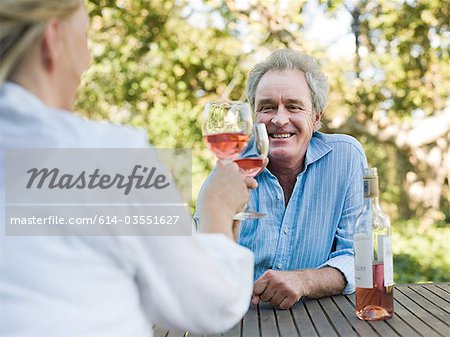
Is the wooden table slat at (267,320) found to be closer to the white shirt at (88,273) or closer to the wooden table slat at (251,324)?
the wooden table slat at (251,324)

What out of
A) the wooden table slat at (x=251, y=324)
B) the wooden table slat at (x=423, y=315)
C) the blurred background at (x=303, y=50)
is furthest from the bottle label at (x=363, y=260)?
the blurred background at (x=303, y=50)

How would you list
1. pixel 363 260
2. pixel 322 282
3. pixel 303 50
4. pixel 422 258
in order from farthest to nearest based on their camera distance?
pixel 303 50
pixel 422 258
pixel 322 282
pixel 363 260

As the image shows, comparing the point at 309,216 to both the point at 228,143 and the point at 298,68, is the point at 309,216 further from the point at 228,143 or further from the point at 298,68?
the point at 228,143

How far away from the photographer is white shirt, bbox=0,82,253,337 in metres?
1.15

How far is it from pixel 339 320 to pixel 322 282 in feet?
1.16

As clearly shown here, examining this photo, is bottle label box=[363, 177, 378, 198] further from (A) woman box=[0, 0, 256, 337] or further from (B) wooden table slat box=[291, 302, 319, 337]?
(A) woman box=[0, 0, 256, 337]

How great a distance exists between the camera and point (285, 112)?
9.05 ft

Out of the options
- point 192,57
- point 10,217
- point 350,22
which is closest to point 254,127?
point 10,217

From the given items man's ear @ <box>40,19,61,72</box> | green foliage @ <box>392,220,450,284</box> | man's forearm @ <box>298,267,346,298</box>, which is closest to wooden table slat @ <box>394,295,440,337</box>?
man's forearm @ <box>298,267,346,298</box>

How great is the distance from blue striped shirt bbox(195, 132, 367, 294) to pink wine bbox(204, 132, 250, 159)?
869 millimetres

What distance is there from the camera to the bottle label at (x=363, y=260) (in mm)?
1945

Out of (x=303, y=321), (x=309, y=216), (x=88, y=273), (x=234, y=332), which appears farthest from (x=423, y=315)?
(x=88, y=273)

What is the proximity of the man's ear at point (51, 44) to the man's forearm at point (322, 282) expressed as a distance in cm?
135

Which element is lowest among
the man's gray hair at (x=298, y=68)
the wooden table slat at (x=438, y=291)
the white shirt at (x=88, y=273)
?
the wooden table slat at (x=438, y=291)
